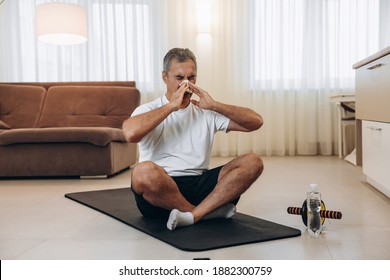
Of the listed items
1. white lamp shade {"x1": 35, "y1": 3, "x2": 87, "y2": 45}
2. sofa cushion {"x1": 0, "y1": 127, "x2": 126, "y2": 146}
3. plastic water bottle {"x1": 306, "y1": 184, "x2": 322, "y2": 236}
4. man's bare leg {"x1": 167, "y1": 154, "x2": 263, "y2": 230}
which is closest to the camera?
plastic water bottle {"x1": 306, "y1": 184, "x2": 322, "y2": 236}

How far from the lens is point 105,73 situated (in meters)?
5.76

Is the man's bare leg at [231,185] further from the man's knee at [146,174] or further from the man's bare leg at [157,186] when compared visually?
the man's knee at [146,174]

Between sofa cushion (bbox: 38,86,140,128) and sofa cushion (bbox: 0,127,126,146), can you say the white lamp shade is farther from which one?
sofa cushion (bbox: 0,127,126,146)

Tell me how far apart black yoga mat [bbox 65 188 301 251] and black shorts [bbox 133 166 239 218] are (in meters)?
0.07

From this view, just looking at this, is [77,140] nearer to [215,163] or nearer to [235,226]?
[215,163]

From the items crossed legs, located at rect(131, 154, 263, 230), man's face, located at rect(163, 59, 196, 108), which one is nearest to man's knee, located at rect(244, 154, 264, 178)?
crossed legs, located at rect(131, 154, 263, 230)

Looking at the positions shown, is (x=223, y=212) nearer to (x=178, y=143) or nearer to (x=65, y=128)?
(x=178, y=143)

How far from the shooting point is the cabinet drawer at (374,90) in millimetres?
2768

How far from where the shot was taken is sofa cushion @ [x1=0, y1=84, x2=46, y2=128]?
15.5ft

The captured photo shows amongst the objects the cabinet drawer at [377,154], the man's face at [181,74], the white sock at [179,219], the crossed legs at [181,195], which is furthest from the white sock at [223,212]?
the cabinet drawer at [377,154]

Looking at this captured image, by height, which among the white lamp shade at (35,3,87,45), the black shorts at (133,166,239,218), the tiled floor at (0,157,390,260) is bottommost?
the tiled floor at (0,157,390,260)

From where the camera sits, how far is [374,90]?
303cm
